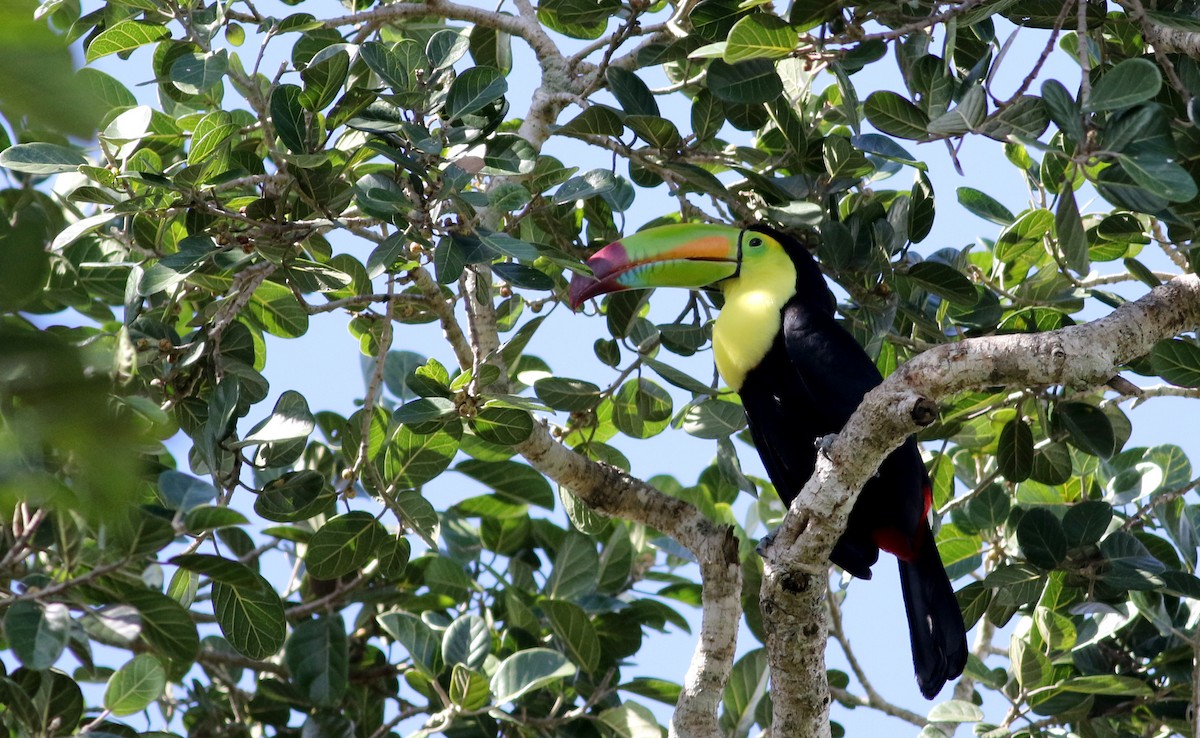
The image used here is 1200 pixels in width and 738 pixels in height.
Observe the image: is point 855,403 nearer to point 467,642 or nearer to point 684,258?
point 684,258

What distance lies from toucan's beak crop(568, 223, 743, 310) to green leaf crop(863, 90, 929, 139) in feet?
2.63

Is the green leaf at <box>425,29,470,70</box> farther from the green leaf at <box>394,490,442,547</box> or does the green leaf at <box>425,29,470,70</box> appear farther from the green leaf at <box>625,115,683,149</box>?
the green leaf at <box>394,490,442,547</box>

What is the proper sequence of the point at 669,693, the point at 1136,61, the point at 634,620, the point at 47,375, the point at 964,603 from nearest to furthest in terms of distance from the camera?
the point at 47,375, the point at 1136,61, the point at 964,603, the point at 669,693, the point at 634,620

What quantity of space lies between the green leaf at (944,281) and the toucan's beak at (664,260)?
752 millimetres

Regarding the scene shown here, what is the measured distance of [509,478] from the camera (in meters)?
3.71

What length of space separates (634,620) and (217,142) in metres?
1.93

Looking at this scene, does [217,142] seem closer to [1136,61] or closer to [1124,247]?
[1136,61]

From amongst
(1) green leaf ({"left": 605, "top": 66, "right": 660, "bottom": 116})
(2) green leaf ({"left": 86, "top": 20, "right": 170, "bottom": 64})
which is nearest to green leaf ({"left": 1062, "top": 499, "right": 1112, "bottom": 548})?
(1) green leaf ({"left": 605, "top": 66, "right": 660, "bottom": 116})

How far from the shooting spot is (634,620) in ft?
12.3

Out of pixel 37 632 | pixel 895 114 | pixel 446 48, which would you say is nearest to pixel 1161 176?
pixel 895 114

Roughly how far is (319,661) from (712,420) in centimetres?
128

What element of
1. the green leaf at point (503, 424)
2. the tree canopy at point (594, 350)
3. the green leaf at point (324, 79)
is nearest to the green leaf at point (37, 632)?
the tree canopy at point (594, 350)

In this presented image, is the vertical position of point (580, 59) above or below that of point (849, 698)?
above

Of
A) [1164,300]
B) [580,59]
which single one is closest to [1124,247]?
[1164,300]
